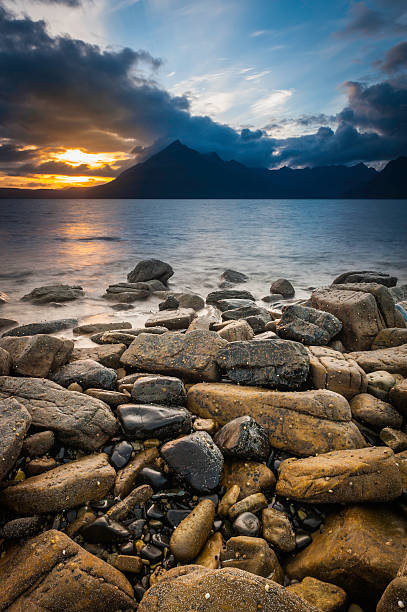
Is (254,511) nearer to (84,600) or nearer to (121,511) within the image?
(121,511)

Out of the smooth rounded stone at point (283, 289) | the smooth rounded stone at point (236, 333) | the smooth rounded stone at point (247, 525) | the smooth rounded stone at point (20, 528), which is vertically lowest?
the smooth rounded stone at point (283, 289)

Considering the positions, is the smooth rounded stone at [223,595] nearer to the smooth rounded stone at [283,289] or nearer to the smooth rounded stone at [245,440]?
the smooth rounded stone at [245,440]

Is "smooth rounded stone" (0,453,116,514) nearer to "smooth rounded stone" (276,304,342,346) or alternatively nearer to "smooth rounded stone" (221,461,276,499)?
"smooth rounded stone" (221,461,276,499)

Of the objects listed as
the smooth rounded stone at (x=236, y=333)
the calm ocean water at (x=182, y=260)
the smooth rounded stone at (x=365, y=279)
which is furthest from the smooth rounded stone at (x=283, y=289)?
the smooth rounded stone at (x=236, y=333)

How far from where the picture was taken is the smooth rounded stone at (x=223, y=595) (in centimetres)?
157

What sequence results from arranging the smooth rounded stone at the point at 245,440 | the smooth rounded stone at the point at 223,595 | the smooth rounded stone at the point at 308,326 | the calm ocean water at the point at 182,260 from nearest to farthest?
1. the smooth rounded stone at the point at 223,595
2. the smooth rounded stone at the point at 245,440
3. the smooth rounded stone at the point at 308,326
4. the calm ocean water at the point at 182,260

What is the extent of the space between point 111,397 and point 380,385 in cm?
299

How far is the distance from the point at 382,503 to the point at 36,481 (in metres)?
2.57

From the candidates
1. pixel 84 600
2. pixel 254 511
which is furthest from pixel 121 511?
pixel 254 511

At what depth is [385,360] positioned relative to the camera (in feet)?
13.9

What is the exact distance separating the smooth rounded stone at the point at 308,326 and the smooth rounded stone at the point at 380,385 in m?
1.00

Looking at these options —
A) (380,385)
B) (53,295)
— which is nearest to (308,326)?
(380,385)

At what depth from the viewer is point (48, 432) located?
2.93m

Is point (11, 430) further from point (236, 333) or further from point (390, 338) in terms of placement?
point (390, 338)
